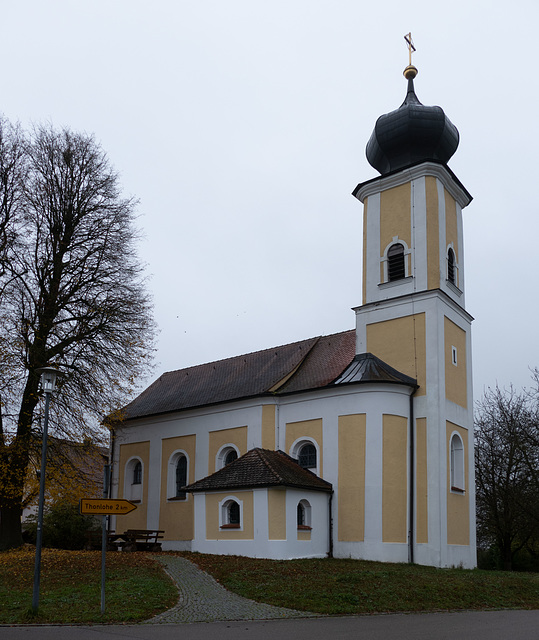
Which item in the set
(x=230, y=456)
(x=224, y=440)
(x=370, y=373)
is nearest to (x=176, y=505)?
(x=230, y=456)

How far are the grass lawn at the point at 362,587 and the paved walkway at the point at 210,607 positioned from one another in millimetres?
368

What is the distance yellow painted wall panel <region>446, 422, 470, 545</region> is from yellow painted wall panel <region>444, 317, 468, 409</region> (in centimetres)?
108

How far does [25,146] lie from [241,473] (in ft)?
44.2

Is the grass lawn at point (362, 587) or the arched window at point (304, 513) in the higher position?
the arched window at point (304, 513)

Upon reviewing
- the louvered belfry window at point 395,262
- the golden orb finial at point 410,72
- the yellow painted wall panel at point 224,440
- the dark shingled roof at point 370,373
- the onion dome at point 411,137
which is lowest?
the yellow painted wall panel at point 224,440

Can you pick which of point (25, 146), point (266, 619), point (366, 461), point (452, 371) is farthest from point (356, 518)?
point (25, 146)

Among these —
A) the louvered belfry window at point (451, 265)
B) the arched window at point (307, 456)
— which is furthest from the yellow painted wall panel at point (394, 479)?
the louvered belfry window at point (451, 265)

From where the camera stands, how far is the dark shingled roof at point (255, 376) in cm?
2655

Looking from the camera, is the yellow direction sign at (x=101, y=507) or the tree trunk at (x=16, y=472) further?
the tree trunk at (x=16, y=472)

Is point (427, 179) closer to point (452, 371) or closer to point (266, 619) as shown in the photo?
point (452, 371)

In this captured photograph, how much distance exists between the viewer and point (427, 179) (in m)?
25.8

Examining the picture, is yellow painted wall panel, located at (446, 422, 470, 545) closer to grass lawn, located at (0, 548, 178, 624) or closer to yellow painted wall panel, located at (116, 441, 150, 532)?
grass lawn, located at (0, 548, 178, 624)

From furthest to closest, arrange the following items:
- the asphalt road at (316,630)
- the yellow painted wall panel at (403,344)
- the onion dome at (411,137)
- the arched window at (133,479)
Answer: the arched window at (133,479) < the onion dome at (411,137) < the yellow painted wall panel at (403,344) < the asphalt road at (316,630)

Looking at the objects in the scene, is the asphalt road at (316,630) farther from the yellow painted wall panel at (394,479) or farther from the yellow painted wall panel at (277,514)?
the yellow painted wall panel at (394,479)
